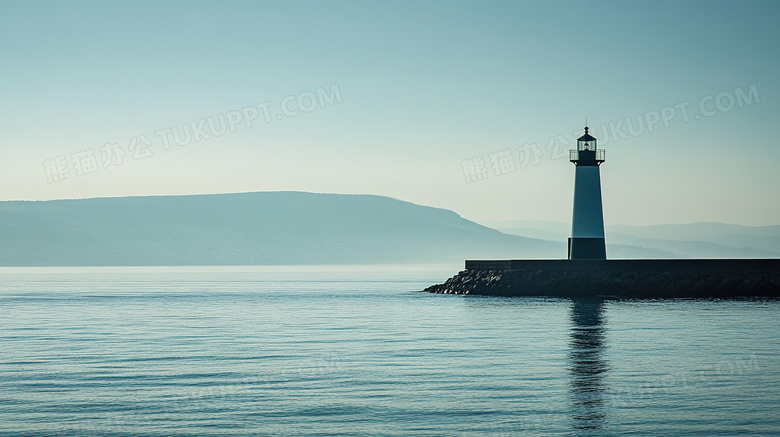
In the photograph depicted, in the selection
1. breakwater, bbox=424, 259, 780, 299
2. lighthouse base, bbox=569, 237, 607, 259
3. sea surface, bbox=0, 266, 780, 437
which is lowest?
sea surface, bbox=0, 266, 780, 437

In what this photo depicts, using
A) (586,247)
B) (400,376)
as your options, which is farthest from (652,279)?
(400,376)

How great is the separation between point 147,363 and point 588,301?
97.0 ft

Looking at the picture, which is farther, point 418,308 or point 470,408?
point 418,308

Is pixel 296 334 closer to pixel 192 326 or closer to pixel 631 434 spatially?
pixel 192 326

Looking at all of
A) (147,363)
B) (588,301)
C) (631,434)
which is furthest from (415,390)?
(588,301)

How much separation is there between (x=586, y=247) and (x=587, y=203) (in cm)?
239

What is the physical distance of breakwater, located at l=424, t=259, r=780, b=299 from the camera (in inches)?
1962

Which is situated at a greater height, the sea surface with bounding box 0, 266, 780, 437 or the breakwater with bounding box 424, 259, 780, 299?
the breakwater with bounding box 424, 259, 780, 299

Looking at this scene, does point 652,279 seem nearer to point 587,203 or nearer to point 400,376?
point 587,203

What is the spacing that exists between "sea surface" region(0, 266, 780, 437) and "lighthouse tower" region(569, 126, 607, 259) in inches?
451

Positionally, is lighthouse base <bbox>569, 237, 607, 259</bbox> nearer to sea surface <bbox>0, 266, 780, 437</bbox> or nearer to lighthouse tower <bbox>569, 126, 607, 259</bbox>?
lighthouse tower <bbox>569, 126, 607, 259</bbox>

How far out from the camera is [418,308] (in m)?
47.5

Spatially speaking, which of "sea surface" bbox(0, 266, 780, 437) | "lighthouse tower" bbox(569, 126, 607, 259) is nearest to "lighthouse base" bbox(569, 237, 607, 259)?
"lighthouse tower" bbox(569, 126, 607, 259)

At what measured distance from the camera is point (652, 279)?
1994 inches
